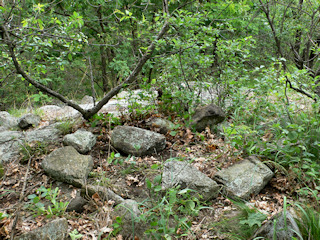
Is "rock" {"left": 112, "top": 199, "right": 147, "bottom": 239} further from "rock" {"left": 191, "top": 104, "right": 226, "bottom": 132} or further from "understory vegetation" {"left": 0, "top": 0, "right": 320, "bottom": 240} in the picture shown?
"rock" {"left": 191, "top": 104, "right": 226, "bottom": 132}

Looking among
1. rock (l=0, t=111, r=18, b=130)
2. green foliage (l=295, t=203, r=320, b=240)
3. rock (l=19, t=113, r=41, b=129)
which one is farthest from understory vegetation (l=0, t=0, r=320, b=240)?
rock (l=0, t=111, r=18, b=130)

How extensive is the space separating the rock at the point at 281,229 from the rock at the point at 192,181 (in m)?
0.92

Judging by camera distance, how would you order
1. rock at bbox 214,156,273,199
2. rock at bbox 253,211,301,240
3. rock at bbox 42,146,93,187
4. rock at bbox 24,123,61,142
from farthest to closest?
1. rock at bbox 24,123,61,142
2. rock at bbox 42,146,93,187
3. rock at bbox 214,156,273,199
4. rock at bbox 253,211,301,240

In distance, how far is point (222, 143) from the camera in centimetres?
414

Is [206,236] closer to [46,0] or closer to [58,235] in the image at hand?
[58,235]

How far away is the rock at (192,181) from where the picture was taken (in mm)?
3074

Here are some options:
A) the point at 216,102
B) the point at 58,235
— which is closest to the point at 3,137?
the point at 58,235

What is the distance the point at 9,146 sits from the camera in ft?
13.1

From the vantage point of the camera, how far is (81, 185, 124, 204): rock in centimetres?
302

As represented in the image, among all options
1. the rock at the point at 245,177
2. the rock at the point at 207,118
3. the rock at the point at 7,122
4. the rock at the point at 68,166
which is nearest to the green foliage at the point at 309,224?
the rock at the point at 245,177

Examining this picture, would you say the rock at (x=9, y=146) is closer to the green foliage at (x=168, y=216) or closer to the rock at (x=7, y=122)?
the rock at (x=7, y=122)

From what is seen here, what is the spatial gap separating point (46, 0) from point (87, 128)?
23.3ft

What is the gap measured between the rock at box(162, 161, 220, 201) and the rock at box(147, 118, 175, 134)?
1237mm

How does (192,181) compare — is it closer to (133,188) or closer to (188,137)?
(133,188)
